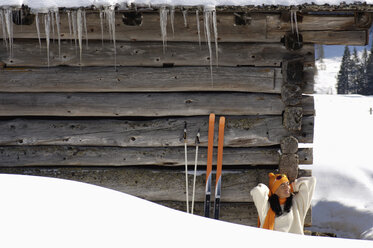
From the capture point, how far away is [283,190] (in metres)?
3.51

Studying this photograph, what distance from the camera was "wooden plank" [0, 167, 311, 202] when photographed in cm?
395

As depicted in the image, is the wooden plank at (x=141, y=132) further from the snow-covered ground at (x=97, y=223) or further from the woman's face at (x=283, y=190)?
the snow-covered ground at (x=97, y=223)

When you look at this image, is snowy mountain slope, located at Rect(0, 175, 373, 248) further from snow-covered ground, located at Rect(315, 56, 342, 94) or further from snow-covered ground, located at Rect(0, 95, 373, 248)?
snow-covered ground, located at Rect(315, 56, 342, 94)

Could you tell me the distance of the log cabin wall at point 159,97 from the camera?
3.71 metres

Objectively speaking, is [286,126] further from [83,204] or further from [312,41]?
[83,204]

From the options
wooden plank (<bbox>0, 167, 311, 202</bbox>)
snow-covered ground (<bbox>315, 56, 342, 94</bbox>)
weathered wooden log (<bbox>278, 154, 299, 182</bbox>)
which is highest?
weathered wooden log (<bbox>278, 154, 299, 182</bbox>)

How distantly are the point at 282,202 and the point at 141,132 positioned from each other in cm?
160

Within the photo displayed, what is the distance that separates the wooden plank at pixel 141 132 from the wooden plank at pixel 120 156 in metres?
0.07

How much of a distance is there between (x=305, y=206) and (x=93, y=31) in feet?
9.03

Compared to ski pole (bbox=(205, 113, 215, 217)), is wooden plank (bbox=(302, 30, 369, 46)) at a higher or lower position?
higher

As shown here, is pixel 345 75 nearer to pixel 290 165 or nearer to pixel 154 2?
pixel 290 165

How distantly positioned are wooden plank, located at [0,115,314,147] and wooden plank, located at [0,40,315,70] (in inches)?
24.2

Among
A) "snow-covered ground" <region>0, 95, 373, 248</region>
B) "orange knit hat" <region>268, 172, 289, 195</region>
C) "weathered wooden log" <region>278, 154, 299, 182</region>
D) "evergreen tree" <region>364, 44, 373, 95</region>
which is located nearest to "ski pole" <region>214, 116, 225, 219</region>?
"orange knit hat" <region>268, 172, 289, 195</region>

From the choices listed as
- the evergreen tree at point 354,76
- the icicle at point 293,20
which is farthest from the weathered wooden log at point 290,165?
the evergreen tree at point 354,76
